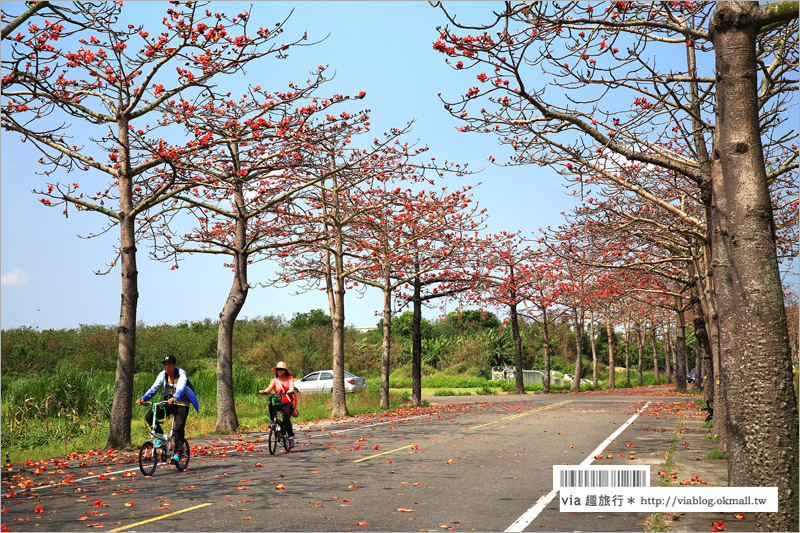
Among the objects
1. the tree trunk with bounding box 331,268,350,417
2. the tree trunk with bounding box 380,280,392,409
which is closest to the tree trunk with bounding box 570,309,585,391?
the tree trunk with bounding box 380,280,392,409

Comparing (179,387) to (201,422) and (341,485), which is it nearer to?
(341,485)

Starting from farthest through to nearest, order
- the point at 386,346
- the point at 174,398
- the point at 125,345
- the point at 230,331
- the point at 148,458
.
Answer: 1. the point at 386,346
2. the point at 230,331
3. the point at 125,345
4. the point at 174,398
5. the point at 148,458

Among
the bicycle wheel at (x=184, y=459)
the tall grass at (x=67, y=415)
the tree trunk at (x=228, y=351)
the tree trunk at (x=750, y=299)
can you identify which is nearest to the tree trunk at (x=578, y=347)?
the tall grass at (x=67, y=415)

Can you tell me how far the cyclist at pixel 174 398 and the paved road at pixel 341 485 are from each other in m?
0.70

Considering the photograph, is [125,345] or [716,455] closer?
[716,455]

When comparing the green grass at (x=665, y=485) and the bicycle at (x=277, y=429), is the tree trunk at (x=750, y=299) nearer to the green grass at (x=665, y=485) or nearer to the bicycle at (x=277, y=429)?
the green grass at (x=665, y=485)

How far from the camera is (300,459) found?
14094mm

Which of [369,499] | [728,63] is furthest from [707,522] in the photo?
[728,63]

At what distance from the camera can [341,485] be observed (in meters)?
10.8

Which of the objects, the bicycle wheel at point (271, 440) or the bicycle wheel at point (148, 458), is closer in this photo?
the bicycle wheel at point (148, 458)

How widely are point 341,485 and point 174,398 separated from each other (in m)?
3.57

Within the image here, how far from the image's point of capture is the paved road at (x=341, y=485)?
8242mm

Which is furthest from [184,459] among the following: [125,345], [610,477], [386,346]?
[386,346]

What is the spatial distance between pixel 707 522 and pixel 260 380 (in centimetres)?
2784
